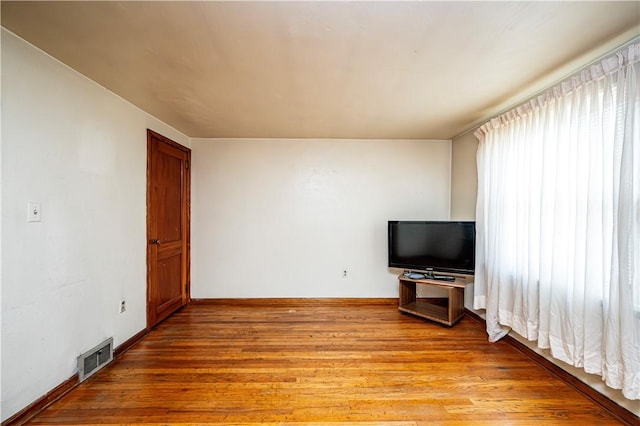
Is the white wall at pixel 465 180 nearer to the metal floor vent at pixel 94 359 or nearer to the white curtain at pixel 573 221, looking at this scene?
the white curtain at pixel 573 221

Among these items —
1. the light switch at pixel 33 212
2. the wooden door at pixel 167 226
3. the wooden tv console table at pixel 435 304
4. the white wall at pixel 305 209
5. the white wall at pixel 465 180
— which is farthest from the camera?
the white wall at pixel 305 209

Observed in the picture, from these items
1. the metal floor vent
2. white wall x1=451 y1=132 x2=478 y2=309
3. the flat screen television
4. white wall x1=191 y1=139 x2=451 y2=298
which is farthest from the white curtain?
the metal floor vent

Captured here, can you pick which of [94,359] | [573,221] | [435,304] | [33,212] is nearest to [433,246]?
[435,304]

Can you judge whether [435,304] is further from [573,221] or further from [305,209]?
[305,209]

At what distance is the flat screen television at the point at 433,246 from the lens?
9.85 feet

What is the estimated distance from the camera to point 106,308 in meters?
2.27

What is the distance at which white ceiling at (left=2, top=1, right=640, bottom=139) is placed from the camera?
131 cm

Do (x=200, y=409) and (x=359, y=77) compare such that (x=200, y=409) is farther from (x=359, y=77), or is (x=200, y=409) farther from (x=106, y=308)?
(x=359, y=77)

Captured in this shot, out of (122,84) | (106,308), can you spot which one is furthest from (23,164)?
(106,308)

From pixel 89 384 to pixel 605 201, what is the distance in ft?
12.7

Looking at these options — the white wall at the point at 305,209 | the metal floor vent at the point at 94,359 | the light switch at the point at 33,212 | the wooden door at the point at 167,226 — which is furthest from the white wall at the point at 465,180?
the light switch at the point at 33,212

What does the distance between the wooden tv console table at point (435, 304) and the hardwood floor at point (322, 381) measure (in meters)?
0.16

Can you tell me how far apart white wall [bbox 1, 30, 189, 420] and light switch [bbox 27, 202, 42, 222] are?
3 cm

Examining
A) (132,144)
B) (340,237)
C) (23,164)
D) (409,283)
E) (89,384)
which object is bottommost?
(89,384)
